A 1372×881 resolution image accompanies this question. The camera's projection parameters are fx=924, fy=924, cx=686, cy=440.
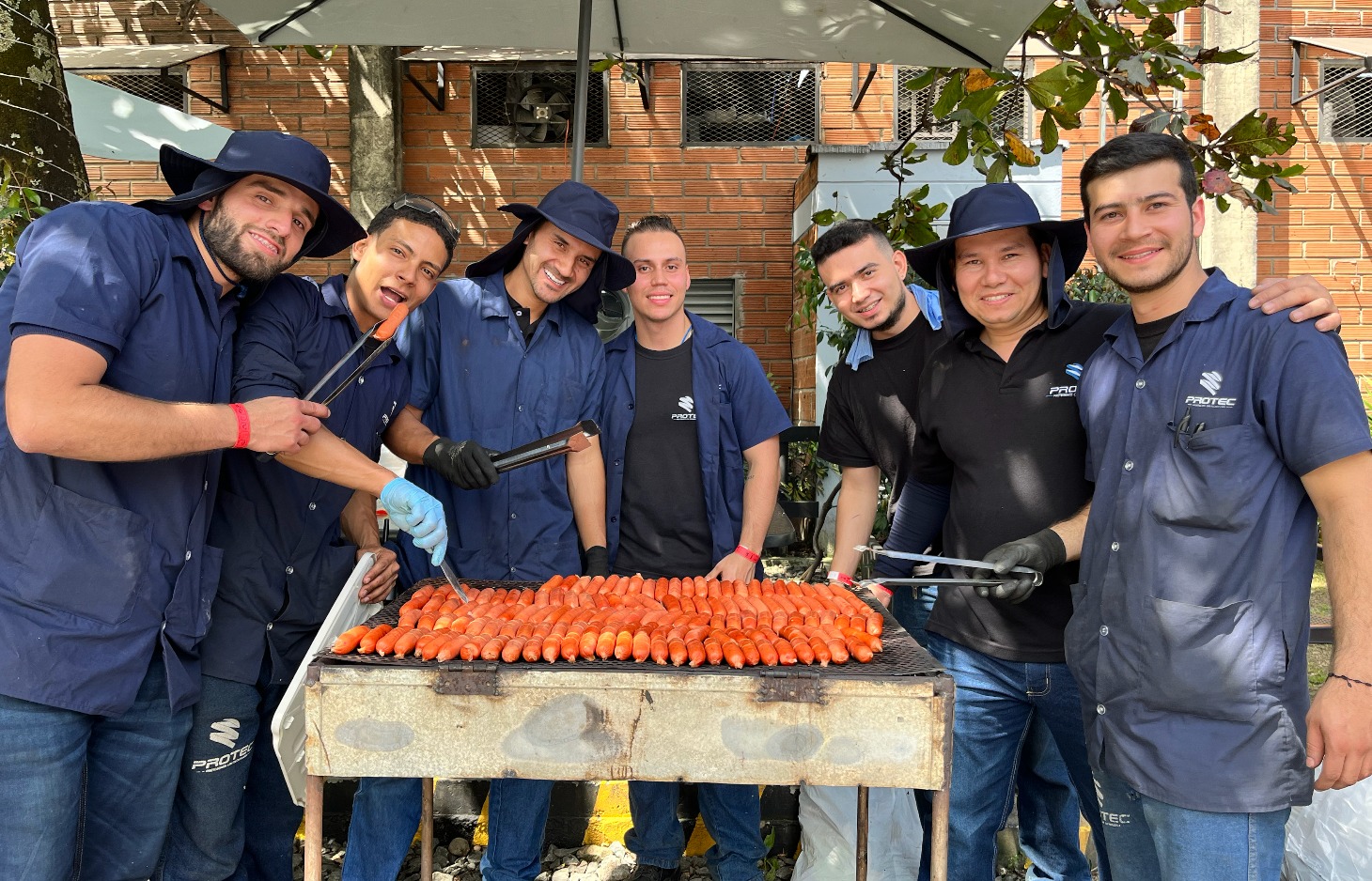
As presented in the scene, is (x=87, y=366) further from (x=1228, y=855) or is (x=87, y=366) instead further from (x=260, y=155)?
(x=1228, y=855)

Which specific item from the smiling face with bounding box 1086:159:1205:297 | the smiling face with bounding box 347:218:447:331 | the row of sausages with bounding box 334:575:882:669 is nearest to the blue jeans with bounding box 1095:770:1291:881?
the row of sausages with bounding box 334:575:882:669

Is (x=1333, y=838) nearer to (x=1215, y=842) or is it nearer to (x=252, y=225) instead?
(x=1215, y=842)

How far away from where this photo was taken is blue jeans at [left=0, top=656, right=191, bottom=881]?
6.78ft

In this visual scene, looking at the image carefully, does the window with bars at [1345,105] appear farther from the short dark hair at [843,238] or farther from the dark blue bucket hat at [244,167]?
the dark blue bucket hat at [244,167]

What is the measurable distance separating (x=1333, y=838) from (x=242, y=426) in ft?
10.8

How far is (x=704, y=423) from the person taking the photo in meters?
3.51

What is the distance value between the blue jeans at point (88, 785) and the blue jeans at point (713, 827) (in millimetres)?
1600

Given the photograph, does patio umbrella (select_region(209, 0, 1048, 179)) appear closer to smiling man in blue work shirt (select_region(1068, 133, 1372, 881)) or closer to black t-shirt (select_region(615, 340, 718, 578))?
black t-shirt (select_region(615, 340, 718, 578))

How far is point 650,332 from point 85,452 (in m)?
2.01

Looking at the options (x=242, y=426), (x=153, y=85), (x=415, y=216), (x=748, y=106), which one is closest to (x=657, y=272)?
(x=415, y=216)

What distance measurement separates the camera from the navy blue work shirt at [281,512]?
254 centimetres

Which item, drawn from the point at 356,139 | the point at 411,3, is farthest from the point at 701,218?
the point at 411,3

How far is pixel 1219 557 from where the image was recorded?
2029mm

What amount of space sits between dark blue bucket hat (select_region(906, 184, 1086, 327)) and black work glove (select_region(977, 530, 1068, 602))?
0.66 meters
